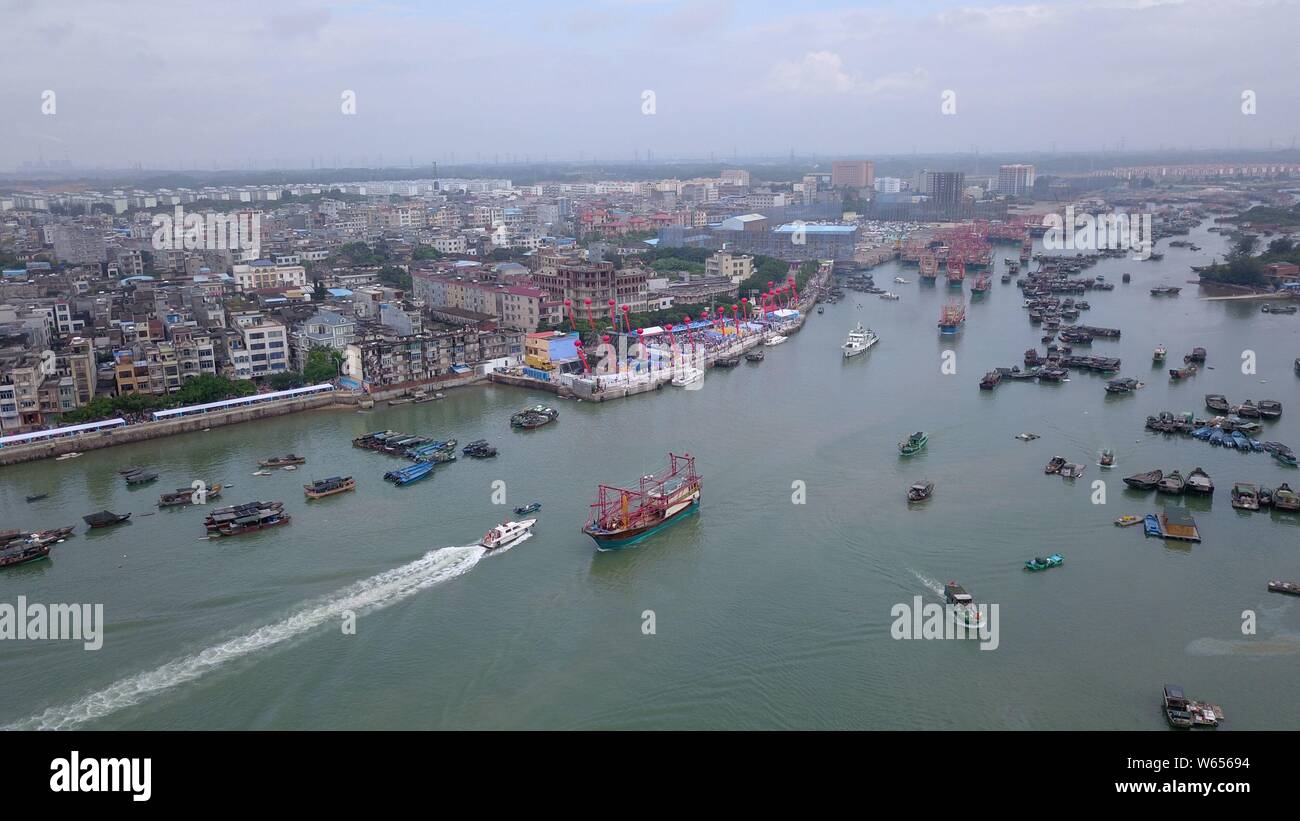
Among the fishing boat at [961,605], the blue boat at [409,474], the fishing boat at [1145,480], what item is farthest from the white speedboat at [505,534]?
the fishing boat at [1145,480]

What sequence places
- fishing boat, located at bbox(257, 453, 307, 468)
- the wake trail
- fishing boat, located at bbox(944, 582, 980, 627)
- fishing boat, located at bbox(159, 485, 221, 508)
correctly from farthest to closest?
fishing boat, located at bbox(257, 453, 307, 468) < fishing boat, located at bbox(159, 485, 221, 508) < fishing boat, located at bbox(944, 582, 980, 627) < the wake trail

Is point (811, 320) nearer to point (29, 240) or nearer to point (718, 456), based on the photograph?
point (718, 456)

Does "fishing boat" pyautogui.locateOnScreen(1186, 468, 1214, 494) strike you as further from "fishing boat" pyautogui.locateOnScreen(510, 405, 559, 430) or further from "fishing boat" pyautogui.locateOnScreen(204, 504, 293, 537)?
"fishing boat" pyautogui.locateOnScreen(204, 504, 293, 537)

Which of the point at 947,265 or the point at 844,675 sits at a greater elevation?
the point at 947,265

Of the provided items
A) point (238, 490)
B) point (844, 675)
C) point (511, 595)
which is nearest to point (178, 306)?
point (238, 490)

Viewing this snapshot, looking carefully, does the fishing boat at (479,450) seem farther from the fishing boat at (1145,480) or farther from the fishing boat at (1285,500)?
the fishing boat at (1285,500)

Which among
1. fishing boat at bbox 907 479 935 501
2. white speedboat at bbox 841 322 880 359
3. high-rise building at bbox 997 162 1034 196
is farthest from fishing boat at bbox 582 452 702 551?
high-rise building at bbox 997 162 1034 196

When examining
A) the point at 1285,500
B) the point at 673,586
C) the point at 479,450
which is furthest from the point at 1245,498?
the point at 479,450

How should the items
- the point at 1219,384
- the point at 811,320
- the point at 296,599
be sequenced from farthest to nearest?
the point at 811,320 < the point at 1219,384 < the point at 296,599
